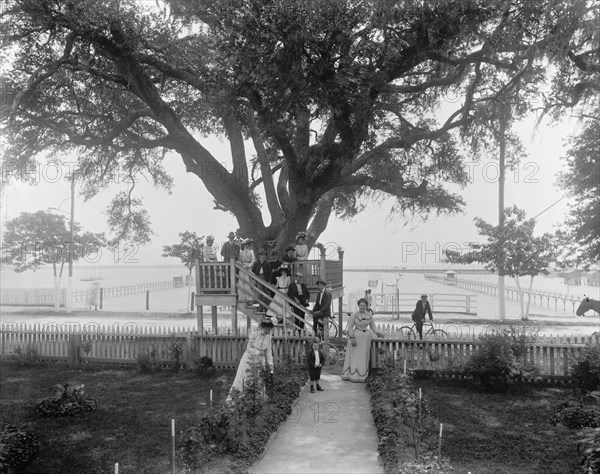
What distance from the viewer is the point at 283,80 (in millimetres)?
14977

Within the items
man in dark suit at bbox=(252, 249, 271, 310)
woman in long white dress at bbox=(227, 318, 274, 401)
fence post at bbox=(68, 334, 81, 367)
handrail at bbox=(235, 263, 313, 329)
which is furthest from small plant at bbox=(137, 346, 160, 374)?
woman in long white dress at bbox=(227, 318, 274, 401)

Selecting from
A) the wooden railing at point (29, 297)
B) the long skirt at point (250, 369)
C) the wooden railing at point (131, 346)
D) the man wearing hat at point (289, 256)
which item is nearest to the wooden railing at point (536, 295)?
the man wearing hat at point (289, 256)

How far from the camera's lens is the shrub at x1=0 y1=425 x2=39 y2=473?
25.2ft

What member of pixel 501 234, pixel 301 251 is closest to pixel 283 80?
pixel 301 251

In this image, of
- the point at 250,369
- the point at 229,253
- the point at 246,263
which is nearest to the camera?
the point at 250,369

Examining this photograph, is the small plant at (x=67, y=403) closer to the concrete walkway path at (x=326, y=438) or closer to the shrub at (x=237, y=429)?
the shrub at (x=237, y=429)

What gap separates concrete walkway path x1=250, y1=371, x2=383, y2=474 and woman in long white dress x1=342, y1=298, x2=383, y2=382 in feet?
3.17

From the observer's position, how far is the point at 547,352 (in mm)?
13734

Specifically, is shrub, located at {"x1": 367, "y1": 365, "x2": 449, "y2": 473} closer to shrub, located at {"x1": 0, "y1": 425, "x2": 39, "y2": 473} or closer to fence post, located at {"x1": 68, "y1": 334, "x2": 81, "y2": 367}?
shrub, located at {"x1": 0, "y1": 425, "x2": 39, "y2": 473}

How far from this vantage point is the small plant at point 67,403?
10719 millimetres

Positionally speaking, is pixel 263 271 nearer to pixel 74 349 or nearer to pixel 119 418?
pixel 74 349

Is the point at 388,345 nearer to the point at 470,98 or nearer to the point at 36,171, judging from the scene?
the point at 470,98

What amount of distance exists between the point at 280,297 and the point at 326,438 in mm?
7474

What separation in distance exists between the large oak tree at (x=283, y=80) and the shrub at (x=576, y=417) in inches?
388
